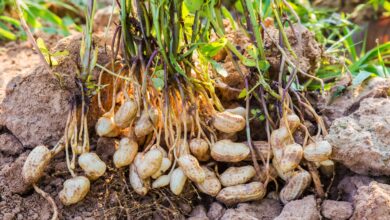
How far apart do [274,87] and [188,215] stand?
0.38 m

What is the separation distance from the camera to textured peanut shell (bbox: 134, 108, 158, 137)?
4.39ft

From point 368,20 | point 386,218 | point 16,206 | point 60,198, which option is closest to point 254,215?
point 386,218

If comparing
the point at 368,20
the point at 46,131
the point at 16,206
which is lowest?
the point at 368,20

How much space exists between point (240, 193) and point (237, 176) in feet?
0.15

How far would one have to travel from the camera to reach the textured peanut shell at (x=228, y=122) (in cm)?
133

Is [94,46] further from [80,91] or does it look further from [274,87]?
[274,87]

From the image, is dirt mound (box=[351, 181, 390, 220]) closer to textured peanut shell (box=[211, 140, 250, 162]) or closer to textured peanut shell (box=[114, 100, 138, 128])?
textured peanut shell (box=[211, 140, 250, 162])

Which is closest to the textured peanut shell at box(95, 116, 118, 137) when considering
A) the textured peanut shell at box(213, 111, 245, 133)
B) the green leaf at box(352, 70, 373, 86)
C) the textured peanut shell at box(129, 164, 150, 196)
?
the textured peanut shell at box(129, 164, 150, 196)

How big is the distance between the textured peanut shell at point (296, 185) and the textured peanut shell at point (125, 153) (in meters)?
0.37

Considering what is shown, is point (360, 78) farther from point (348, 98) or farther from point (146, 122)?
point (146, 122)

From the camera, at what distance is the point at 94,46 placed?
1418 mm

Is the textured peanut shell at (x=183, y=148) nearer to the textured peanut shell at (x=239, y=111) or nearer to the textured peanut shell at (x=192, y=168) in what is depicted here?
the textured peanut shell at (x=192, y=168)

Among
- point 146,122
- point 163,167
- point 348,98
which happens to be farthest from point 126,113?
point 348,98

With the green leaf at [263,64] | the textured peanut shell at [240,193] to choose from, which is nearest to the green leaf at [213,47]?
the green leaf at [263,64]
